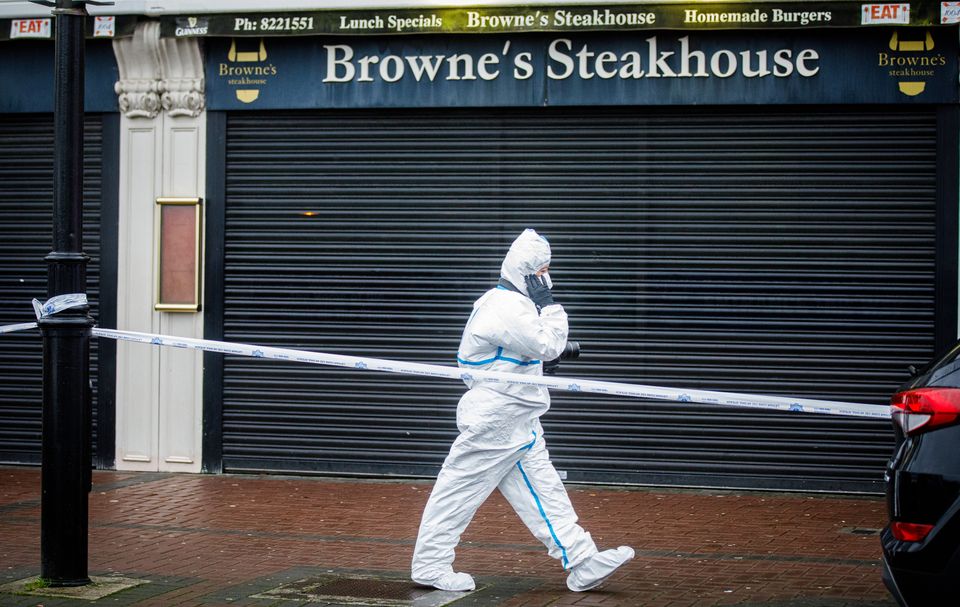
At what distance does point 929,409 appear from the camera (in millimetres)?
5043

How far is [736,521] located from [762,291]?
2333 mm

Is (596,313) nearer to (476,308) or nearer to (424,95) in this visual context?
(424,95)

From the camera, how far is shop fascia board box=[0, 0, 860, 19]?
11.1m

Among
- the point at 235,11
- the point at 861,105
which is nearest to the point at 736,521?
the point at 861,105

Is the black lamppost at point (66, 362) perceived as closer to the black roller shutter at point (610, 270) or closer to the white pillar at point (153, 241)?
the black roller shutter at point (610, 270)

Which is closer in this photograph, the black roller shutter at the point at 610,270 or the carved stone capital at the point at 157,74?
the black roller shutter at the point at 610,270

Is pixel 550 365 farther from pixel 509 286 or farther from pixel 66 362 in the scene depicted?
pixel 66 362

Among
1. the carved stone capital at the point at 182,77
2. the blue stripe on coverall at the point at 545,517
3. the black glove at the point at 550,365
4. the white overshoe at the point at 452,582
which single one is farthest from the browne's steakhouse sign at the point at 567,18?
the white overshoe at the point at 452,582

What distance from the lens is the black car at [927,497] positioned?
489cm

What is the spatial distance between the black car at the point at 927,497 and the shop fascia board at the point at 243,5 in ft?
21.2

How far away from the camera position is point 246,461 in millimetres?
11922

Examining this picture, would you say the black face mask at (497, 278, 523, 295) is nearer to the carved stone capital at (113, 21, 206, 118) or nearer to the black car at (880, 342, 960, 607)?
the black car at (880, 342, 960, 607)

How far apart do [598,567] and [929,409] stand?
230 centimetres

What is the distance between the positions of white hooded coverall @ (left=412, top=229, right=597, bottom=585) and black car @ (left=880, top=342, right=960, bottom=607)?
208 centimetres
